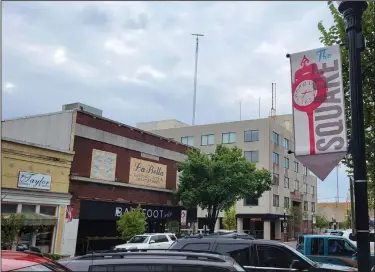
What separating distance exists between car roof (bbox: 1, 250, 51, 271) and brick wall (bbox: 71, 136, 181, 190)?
20438 millimetres

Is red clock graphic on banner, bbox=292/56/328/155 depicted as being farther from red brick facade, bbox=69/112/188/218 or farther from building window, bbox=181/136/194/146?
building window, bbox=181/136/194/146

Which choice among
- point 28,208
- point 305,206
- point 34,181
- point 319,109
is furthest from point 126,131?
point 305,206

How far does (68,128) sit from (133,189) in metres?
6.94

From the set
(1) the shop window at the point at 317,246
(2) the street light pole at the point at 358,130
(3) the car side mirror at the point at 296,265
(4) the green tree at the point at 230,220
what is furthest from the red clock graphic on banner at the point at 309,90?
(4) the green tree at the point at 230,220

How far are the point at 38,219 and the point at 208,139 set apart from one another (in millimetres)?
40397

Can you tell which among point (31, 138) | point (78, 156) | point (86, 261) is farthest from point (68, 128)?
point (86, 261)

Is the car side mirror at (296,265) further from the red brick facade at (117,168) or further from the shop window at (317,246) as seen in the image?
the red brick facade at (117,168)

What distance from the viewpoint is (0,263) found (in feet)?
15.3

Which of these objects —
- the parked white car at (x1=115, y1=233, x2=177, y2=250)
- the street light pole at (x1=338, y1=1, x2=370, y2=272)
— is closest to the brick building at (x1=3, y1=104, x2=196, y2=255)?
the parked white car at (x1=115, y1=233, x2=177, y2=250)

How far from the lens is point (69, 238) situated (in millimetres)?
24484

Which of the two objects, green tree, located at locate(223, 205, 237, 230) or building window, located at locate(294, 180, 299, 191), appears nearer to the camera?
green tree, located at locate(223, 205, 237, 230)

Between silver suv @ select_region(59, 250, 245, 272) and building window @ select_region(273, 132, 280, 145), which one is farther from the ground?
building window @ select_region(273, 132, 280, 145)

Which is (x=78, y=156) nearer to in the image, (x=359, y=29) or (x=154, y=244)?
(x=154, y=244)

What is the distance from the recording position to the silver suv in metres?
4.79
